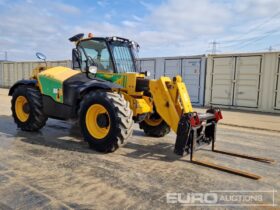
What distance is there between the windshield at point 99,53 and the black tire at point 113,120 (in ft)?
3.05

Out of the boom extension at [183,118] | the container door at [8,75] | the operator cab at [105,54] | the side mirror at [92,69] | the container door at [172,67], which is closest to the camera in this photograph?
the boom extension at [183,118]

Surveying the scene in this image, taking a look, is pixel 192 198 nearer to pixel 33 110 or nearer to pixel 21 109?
pixel 33 110

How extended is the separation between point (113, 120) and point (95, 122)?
0.61 meters

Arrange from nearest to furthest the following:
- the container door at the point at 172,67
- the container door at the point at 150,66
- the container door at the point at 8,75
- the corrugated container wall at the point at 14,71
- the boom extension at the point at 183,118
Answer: the boom extension at the point at 183,118 → the container door at the point at 172,67 → the container door at the point at 150,66 → the corrugated container wall at the point at 14,71 → the container door at the point at 8,75

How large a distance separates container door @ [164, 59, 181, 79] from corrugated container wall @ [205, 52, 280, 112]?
5.77ft

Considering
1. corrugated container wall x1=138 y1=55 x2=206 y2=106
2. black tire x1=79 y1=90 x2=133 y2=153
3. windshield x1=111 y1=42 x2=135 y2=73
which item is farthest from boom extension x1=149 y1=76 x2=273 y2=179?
corrugated container wall x1=138 y1=55 x2=206 y2=106

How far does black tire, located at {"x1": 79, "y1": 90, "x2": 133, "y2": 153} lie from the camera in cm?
492

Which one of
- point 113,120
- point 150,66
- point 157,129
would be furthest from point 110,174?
point 150,66

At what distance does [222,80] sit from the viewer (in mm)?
14016

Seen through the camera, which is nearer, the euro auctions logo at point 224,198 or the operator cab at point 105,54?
the euro auctions logo at point 224,198

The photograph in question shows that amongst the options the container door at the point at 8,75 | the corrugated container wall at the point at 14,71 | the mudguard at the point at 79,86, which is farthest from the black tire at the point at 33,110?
the container door at the point at 8,75

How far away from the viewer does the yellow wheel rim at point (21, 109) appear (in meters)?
6.97

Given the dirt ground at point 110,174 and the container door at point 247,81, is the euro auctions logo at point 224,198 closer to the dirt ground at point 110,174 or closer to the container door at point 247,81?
the dirt ground at point 110,174

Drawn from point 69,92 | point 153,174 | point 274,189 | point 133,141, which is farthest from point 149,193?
point 69,92
